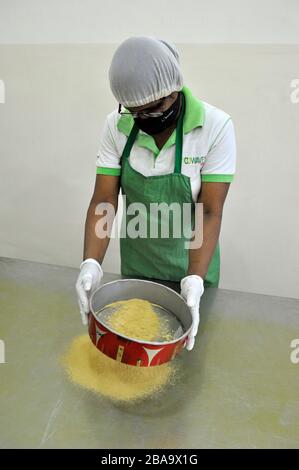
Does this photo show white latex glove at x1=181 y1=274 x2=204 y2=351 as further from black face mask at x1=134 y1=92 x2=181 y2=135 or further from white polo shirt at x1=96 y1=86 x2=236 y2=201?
black face mask at x1=134 y1=92 x2=181 y2=135

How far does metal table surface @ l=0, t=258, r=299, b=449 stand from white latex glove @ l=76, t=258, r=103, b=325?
0.11 meters

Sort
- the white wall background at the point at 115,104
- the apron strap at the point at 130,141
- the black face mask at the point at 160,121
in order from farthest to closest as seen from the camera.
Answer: the white wall background at the point at 115,104 → the apron strap at the point at 130,141 → the black face mask at the point at 160,121

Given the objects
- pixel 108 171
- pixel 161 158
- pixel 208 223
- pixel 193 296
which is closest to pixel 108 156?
pixel 108 171

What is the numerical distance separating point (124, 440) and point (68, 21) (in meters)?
1.96

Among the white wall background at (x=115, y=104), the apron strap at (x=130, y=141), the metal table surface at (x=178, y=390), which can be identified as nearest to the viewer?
the metal table surface at (x=178, y=390)

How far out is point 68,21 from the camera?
6.31 feet

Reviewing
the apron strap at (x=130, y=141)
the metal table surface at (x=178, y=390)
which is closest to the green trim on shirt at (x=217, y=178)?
the apron strap at (x=130, y=141)

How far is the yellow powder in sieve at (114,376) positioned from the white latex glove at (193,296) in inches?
4.3

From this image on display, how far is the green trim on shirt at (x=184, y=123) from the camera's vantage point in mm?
1103

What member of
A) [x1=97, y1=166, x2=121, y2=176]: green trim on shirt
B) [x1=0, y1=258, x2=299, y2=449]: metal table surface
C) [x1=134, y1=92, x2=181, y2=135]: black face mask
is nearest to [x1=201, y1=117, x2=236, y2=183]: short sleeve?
[x1=134, y1=92, x2=181, y2=135]: black face mask

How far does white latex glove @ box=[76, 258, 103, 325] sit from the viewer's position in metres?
1.00

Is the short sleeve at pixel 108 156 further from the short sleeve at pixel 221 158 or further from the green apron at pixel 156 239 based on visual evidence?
the short sleeve at pixel 221 158

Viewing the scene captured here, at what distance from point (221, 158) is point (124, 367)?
66 cm

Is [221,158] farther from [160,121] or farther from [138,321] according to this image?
[138,321]
